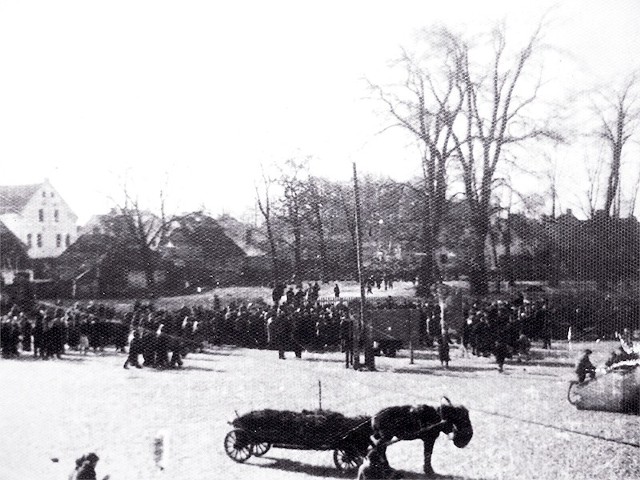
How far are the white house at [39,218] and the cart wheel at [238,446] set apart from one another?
5880mm

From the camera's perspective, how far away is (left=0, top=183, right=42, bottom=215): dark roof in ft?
33.1

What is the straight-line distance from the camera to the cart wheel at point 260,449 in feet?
22.5

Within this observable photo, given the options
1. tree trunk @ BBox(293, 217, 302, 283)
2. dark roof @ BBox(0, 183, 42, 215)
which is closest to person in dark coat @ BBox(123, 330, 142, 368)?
dark roof @ BBox(0, 183, 42, 215)

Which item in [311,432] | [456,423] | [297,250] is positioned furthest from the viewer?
[297,250]

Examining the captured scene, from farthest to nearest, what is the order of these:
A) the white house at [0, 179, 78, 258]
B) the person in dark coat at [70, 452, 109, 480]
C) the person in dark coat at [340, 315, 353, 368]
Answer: the person in dark coat at [340, 315, 353, 368] → the white house at [0, 179, 78, 258] → the person in dark coat at [70, 452, 109, 480]

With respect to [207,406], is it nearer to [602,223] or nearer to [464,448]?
[464,448]

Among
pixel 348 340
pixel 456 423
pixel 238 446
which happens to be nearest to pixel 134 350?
pixel 348 340

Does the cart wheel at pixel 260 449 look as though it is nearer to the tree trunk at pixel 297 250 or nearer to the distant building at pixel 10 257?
the distant building at pixel 10 257

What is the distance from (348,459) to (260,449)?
1.14 meters

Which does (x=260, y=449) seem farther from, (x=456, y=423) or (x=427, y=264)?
(x=427, y=264)

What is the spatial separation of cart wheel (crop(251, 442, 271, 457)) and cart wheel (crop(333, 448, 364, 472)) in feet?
2.71

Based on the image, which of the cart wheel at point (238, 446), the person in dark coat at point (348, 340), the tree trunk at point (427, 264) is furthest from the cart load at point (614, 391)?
the tree trunk at point (427, 264)

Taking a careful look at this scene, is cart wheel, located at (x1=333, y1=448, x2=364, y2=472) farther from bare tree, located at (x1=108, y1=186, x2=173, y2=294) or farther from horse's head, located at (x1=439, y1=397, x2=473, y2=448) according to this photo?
bare tree, located at (x1=108, y1=186, x2=173, y2=294)

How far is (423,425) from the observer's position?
21.7 ft
